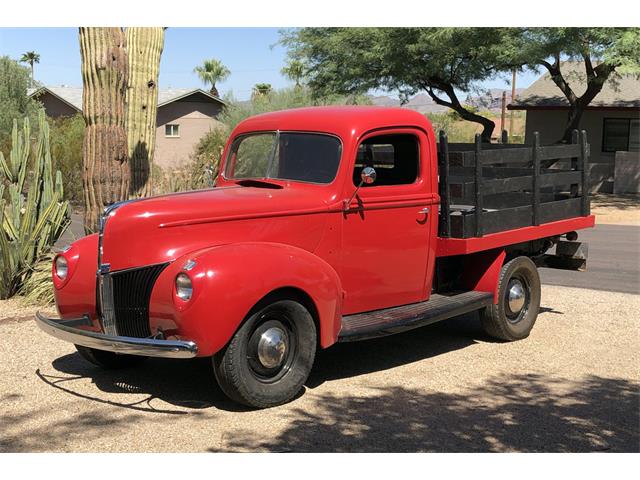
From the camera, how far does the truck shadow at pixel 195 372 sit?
5.55 m

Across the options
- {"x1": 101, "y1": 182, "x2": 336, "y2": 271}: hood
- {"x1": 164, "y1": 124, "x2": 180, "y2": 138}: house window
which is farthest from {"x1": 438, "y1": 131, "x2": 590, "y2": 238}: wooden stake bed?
{"x1": 164, "y1": 124, "x2": 180, "y2": 138}: house window

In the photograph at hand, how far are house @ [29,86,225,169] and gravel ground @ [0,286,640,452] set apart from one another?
3412 cm

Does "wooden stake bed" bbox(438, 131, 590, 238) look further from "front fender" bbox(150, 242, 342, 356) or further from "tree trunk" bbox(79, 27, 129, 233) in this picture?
"tree trunk" bbox(79, 27, 129, 233)

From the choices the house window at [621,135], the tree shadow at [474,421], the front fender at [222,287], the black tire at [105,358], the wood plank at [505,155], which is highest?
the house window at [621,135]

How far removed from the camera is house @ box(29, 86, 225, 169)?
41.0m

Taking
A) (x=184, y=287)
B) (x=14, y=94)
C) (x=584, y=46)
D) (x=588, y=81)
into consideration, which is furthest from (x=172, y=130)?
(x=184, y=287)

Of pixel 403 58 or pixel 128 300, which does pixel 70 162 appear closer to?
pixel 403 58

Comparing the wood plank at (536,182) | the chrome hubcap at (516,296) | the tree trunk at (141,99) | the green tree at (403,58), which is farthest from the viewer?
the green tree at (403,58)

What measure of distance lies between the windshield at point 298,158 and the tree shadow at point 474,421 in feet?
5.73

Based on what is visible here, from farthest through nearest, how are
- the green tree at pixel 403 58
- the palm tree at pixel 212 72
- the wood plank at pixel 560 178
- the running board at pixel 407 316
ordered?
the palm tree at pixel 212 72 → the green tree at pixel 403 58 → the wood plank at pixel 560 178 → the running board at pixel 407 316

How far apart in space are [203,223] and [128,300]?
0.74 meters

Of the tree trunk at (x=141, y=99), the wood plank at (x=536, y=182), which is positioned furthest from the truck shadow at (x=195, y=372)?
the tree trunk at (x=141, y=99)

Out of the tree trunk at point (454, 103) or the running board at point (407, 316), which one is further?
the tree trunk at point (454, 103)

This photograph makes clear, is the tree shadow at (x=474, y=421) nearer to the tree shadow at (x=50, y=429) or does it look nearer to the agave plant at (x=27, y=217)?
the tree shadow at (x=50, y=429)
